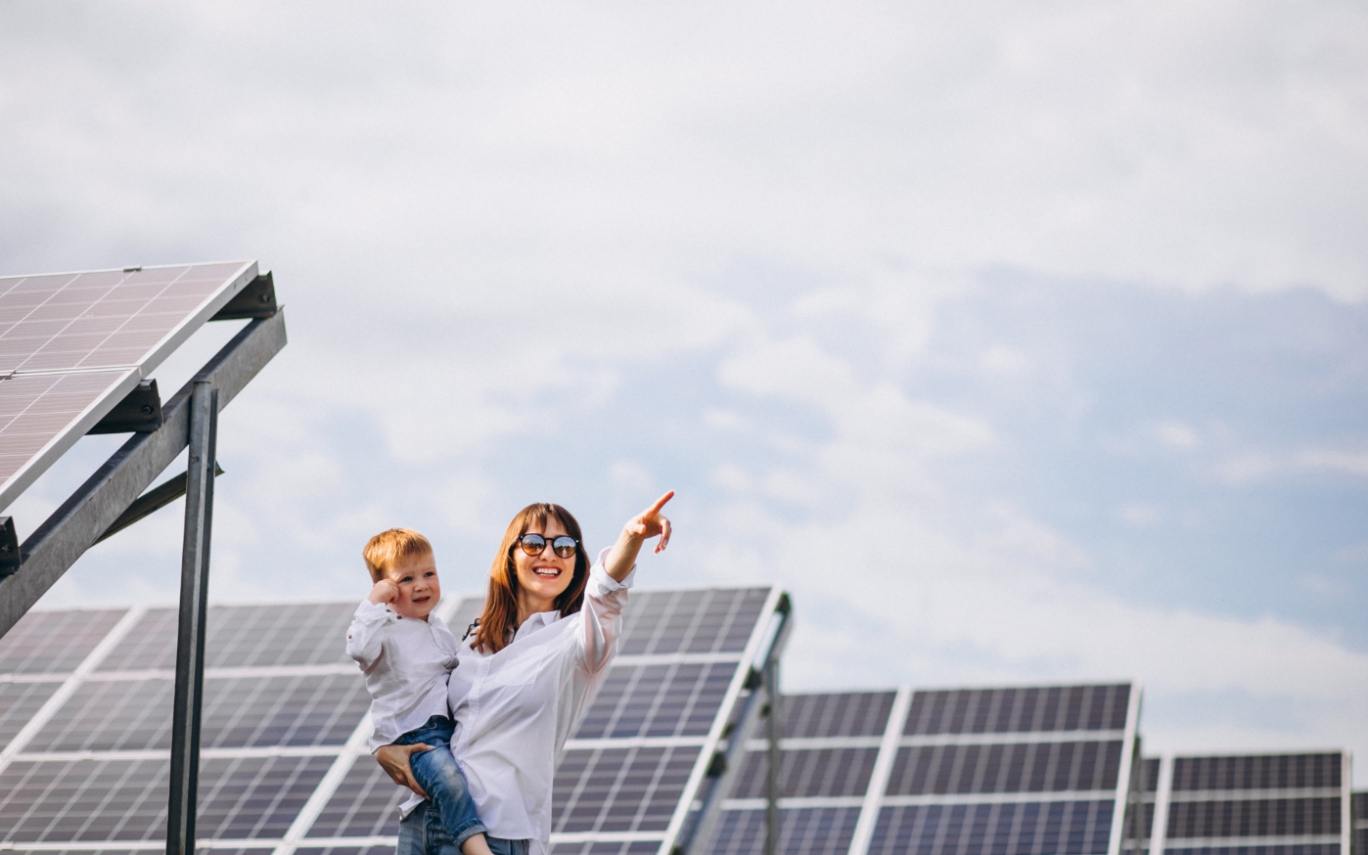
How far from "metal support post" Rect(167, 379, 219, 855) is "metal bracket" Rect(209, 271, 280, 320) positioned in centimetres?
92

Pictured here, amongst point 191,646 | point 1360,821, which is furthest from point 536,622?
point 1360,821

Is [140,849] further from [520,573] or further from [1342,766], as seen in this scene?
[1342,766]

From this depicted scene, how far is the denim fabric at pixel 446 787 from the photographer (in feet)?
16.8

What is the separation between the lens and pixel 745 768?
89.2 ft

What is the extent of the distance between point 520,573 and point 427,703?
0.54 metres

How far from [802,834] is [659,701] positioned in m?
8.01

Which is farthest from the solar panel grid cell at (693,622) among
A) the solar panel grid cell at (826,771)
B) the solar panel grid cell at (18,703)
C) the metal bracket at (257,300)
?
the metal bracket at (257,300)

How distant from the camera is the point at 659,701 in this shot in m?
15.2

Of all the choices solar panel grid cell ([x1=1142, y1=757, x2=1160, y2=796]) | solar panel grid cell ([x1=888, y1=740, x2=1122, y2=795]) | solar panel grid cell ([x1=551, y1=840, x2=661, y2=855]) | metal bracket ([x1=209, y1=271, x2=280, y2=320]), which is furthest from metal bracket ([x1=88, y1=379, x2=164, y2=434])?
solar panel grid cell ([x1=1142, y1=757, x2=1160, y2=796])

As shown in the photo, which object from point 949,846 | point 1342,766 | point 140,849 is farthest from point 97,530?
point 1342,766

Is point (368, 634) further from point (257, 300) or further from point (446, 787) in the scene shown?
point (257, 300)

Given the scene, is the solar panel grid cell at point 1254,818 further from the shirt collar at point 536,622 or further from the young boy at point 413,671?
the young boy at point 413,671

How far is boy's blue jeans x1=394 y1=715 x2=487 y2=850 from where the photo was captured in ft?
16.8

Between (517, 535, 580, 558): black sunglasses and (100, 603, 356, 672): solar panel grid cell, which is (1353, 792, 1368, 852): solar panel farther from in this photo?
(517, 535, 580, 558): black sunglasses
